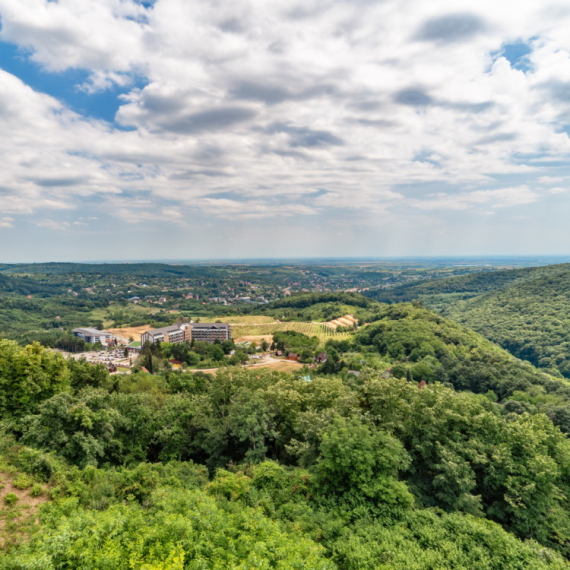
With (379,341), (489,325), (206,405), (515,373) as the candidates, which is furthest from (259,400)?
(489,325)

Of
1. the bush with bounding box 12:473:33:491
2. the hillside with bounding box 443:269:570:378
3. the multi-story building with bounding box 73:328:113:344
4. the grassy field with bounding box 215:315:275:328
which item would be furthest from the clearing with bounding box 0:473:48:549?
the grassy field with bounding box 215:315:275:328

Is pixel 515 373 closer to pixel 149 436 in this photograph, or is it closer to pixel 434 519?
pixel 434 519

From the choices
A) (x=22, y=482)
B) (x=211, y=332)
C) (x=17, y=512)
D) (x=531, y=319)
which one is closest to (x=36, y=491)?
(x=22, y=482)

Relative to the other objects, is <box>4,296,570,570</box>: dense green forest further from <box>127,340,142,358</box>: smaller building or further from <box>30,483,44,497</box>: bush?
<box>127,340,142,358</box>: smaller building

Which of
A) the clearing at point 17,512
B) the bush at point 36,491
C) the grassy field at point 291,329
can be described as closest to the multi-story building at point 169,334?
the grassy field at point 291,329

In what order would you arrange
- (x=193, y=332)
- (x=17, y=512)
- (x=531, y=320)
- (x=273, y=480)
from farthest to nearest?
1. (x=193, y=332)
2. (x=531, y=320)
3. (x=273, y=480)
4. (x=17, y=512)

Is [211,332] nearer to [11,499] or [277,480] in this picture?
[277,480]
